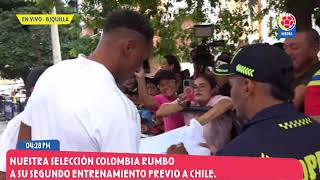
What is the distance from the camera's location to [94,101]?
6.03ft

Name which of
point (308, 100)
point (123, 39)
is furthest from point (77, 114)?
point (308, 100)

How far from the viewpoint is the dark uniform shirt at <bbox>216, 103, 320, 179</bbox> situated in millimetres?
1699

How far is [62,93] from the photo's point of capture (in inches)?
74.9

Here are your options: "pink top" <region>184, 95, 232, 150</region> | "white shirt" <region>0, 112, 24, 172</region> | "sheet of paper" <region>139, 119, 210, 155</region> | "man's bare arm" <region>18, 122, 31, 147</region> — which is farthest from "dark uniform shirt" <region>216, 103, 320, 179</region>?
"pink top" <region>184, 95, 232, 150</region>

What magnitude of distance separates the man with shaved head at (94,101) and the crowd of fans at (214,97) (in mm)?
645

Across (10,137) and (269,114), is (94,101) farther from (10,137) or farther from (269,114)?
(10,137)

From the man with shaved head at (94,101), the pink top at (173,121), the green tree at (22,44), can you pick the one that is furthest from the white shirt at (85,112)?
the green tree at (22,44)

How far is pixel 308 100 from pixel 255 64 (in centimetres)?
136

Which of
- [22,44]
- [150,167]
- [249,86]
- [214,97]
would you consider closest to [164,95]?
[214,97]

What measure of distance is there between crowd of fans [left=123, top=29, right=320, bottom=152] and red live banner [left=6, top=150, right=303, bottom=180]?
1195mm

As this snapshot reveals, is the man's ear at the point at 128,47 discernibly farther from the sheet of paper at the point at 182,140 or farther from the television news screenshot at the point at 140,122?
the sheet of paper at the point at 182,140

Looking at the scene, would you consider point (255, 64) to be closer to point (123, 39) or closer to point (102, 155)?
point (123, 39)

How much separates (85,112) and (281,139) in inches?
26.8

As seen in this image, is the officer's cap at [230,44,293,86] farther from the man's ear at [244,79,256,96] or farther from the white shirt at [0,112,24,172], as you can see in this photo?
the white shirt at [0,112,24,172]
